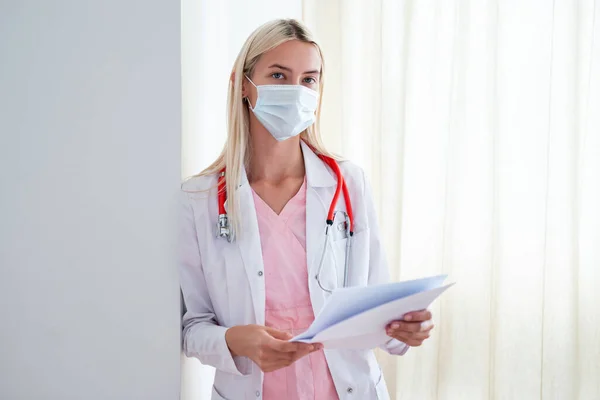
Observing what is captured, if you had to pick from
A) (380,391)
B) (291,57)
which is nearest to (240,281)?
(380,391)

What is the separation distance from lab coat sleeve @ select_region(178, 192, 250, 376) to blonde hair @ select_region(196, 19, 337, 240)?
0.10 m

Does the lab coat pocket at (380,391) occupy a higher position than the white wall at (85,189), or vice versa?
the white wall at (85,189)

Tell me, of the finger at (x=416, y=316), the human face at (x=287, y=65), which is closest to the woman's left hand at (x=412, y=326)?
the finger at (x=416, y=316)

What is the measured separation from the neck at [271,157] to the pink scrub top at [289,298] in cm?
9

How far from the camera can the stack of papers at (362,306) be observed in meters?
1.03

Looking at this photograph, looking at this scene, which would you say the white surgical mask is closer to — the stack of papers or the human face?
the human face

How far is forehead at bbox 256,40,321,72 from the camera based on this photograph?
1379mm

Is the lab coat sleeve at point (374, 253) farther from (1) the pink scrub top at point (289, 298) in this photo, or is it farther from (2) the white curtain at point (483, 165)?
(2) the white curtain at point (483, 165)

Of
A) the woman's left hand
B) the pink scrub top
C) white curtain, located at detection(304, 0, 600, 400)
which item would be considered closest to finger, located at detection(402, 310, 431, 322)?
the woman's left hand

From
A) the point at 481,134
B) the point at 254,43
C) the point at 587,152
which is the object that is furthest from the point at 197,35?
the point at 587,152

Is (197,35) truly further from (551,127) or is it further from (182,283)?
(551,127)

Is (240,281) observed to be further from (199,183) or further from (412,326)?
(412,326)

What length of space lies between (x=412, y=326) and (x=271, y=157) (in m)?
0.55

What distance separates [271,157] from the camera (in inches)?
58.1
